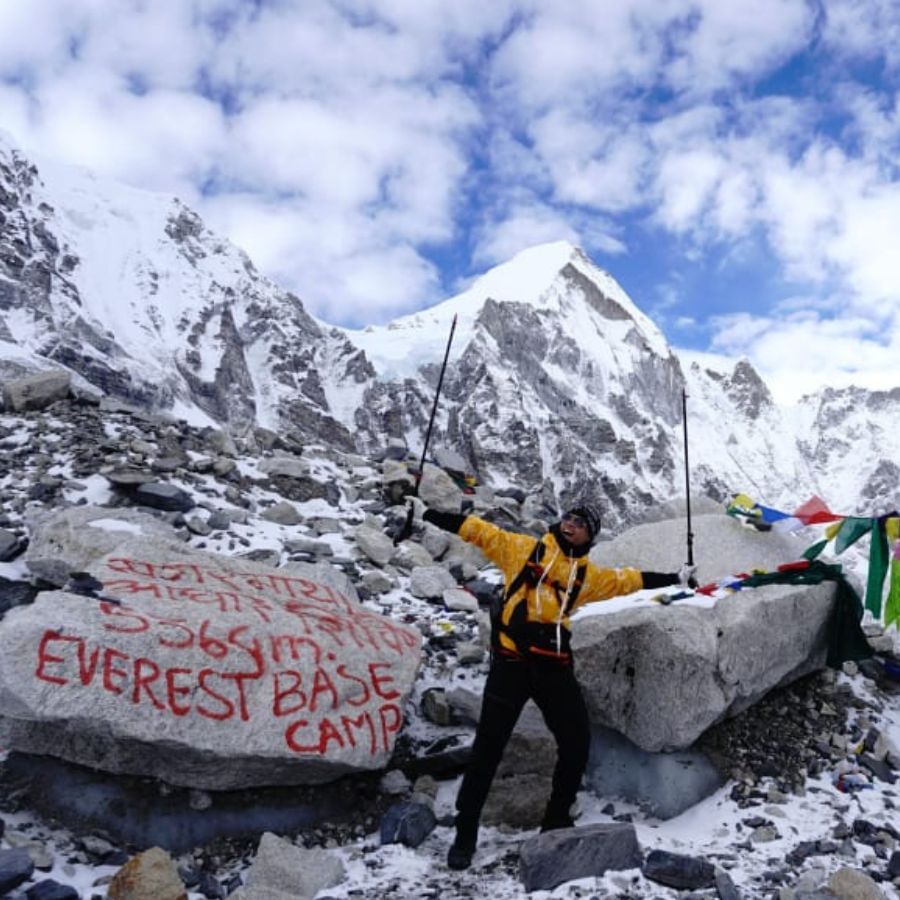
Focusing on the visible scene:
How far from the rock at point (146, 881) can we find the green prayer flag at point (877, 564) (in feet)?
19.2

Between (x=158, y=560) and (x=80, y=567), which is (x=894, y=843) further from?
(x=80, y=567)

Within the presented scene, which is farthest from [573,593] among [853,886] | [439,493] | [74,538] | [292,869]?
[439,493]

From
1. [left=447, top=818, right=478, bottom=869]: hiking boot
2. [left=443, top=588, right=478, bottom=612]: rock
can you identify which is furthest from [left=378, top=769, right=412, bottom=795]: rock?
[left=443, top=588, right=478, bottom=612]: rock

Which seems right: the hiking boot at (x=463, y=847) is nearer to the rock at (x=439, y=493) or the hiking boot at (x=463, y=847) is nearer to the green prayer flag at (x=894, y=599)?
the green prayer flag at (x=894, y=599)

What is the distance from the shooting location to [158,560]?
6543 millimetres

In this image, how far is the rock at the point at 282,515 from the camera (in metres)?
10.5

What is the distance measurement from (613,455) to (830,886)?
178 m

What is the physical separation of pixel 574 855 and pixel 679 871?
0.61 meters

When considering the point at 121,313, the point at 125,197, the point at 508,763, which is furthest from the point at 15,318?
the point at 508,763

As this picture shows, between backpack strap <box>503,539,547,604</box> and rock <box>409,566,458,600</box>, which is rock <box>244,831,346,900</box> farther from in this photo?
rock <box>409,566,458,600</box>

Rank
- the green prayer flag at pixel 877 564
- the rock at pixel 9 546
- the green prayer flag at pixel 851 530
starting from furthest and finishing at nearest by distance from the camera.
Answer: the rock at pixel 9 546 → the green prayer flag at pixel 851 530 → the green prayer flag at pixel 877 564

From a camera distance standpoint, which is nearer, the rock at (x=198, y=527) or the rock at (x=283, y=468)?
the rock at (x=198, y=527)

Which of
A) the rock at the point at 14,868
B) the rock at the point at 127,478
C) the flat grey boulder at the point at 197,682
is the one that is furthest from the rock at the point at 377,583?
the rock at the point at 14,868

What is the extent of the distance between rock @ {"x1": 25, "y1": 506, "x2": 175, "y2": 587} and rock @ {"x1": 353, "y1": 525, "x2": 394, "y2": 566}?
2.72 metres
